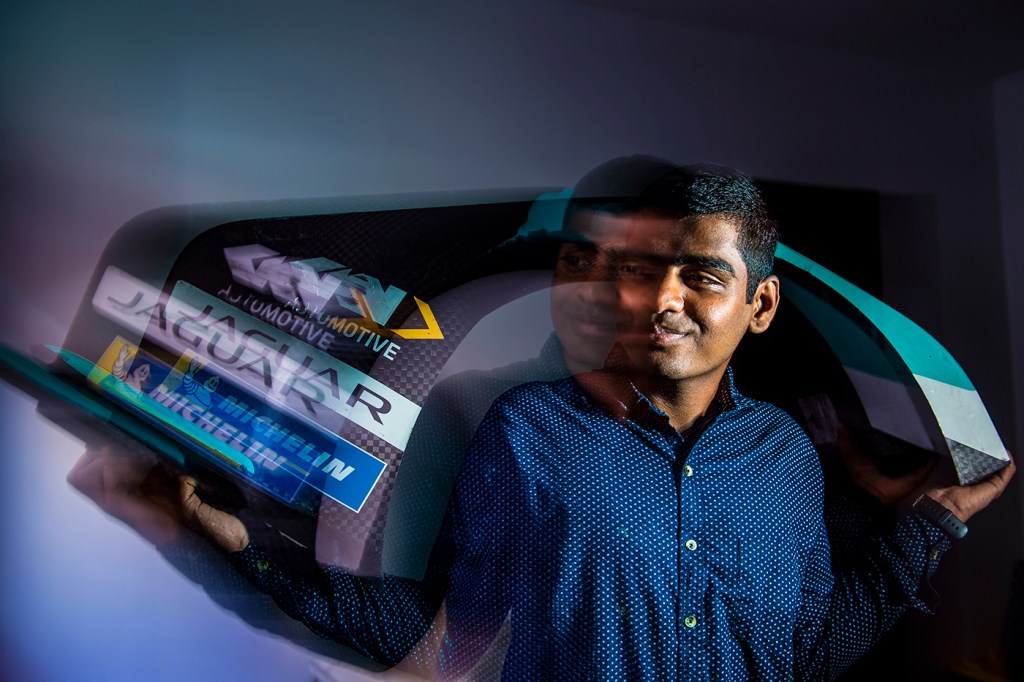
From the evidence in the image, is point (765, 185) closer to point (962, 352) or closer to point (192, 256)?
point (962, 352)

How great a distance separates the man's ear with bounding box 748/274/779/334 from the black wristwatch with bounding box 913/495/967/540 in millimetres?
465

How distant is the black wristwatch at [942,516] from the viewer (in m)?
1.43

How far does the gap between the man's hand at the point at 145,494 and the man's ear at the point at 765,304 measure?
A: 3.22 feet

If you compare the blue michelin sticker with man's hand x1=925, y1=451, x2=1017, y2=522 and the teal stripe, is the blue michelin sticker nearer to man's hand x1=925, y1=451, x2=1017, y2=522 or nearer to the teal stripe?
the teal stripe

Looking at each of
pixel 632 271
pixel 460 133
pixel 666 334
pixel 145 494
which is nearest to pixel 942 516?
pixel 666 334

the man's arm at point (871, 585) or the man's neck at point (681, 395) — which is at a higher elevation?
the man's neck at point (681, 395)

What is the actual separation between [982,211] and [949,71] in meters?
0.31

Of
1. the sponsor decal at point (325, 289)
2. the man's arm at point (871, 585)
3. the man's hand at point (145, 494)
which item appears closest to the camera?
the man's hand at point (145, 494)

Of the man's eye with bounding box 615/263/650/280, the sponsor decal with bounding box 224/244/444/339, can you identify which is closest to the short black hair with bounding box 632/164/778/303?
the man's eye with bounding box 615/263/650/280

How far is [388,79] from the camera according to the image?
50.6 inches

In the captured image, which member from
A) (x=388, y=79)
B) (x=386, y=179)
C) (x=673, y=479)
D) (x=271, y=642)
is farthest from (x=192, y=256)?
(x=673, y=479)

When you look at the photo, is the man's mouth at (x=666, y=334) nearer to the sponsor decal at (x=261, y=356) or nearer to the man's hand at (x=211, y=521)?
the sponsor decal at (x=261, y=356)

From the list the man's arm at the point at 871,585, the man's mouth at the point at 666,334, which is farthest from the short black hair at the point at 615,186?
the man's arm at the point at 871,585

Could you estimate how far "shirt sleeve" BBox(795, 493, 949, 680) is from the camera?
4.45 ft
